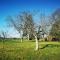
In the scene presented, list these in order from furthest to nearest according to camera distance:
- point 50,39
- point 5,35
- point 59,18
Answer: point 50,39
point 5,35
point 59,18

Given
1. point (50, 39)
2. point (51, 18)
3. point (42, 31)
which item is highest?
point (51, 18)

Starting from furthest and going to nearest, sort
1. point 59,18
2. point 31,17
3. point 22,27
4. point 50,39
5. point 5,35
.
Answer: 1. point 50,39
2. point 5,35
3. point 59,18
4. point 22,27
5. point 31,17

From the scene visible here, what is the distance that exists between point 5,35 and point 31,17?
37.7 meters

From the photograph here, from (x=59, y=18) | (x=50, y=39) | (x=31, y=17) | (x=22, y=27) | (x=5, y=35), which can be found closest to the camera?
(x=31, y=17)

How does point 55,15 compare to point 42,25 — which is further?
point 55,15

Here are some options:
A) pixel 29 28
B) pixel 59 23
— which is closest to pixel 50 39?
pixel 59 23

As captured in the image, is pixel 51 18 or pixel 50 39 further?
pixel 50 39

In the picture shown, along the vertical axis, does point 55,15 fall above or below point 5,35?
above

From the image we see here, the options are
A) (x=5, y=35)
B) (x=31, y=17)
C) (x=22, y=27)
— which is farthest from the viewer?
(x=5, y=35)

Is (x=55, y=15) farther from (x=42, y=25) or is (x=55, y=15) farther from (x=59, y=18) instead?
(x=42, y=25)

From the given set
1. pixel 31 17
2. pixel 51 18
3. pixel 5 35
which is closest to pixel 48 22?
pixel 51 18

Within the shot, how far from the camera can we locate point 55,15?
136 feet

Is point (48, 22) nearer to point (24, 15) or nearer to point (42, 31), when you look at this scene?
point (42, 31)

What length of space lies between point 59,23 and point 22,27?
8.86 m
